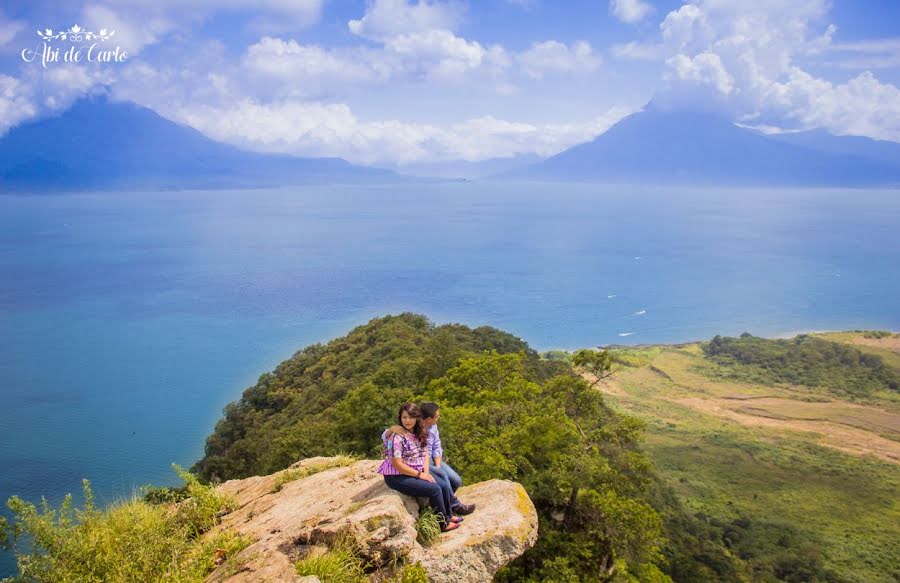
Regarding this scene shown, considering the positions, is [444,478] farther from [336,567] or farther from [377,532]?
[336,567]

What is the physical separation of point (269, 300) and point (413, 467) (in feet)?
256

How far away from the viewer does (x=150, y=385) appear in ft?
171

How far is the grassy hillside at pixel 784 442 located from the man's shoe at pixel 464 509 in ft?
85.1

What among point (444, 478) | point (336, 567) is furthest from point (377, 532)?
point (444, 478)

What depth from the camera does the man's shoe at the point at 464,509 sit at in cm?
773

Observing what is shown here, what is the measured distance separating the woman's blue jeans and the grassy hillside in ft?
86.6

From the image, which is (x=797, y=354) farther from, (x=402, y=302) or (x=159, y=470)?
(x=159, y=470)

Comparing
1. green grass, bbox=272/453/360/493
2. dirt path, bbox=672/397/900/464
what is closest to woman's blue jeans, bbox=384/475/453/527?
green grass, bbox=272/453/360/493

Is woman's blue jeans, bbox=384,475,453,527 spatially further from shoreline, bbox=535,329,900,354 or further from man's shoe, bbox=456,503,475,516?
shoreline, bbox=535,329,900,354

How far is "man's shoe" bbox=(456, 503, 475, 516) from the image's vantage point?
304 inches

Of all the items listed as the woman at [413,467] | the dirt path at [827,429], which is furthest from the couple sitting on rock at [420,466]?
the dirt path at [827,429]

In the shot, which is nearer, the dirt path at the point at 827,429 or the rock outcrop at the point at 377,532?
the rock outcrop at the point at 377,532

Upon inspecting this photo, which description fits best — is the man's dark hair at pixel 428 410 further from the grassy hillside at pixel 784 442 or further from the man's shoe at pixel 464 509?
the grassy hillside at pixel 784 442

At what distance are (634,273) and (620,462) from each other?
101 m
